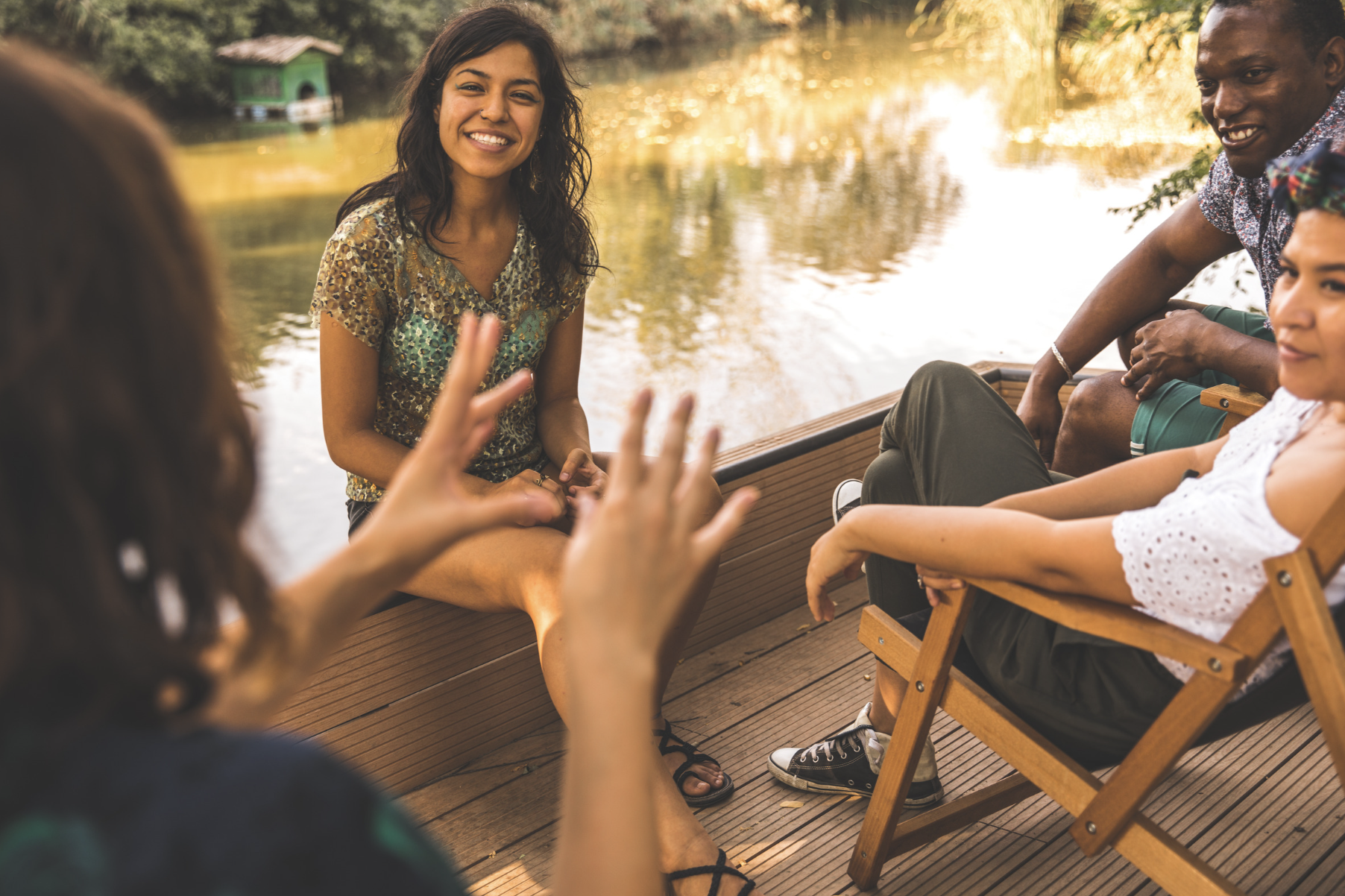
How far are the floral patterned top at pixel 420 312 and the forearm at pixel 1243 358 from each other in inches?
54.0

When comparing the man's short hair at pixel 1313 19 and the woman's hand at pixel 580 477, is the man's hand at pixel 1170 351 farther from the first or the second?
the woman's hand at pixel 580 477

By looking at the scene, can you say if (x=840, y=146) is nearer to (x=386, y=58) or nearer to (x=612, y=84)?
(x=612, y=84)

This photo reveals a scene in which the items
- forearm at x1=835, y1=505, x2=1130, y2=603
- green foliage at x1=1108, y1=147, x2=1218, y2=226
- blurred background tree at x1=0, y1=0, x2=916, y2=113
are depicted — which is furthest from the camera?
blurred background tree at x1=0, y1=0, x2=916, y2=113

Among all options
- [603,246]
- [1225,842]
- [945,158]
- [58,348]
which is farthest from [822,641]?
[945,158]

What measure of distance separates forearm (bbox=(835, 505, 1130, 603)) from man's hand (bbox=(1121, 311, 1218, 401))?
3.46 feet

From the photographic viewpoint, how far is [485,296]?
7.32 ft

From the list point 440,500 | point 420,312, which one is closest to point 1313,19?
point 420,312

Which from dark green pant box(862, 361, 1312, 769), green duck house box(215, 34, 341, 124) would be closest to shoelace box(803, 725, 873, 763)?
dark green pant box(862, 361, 1312, 769)

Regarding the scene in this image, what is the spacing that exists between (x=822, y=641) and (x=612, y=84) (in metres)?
14.5

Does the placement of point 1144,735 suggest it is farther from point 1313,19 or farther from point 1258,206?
point 1313,19

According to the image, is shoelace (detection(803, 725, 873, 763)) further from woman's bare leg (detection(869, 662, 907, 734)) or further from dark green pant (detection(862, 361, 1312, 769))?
dark green pant (detection(862, 361, 1312, 769))

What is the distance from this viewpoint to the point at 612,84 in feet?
51.8

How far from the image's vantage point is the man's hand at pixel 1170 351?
2299 mm

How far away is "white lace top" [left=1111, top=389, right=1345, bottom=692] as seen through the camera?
128 centimetres
